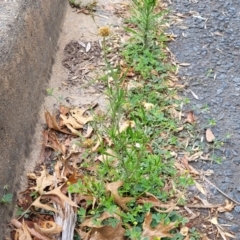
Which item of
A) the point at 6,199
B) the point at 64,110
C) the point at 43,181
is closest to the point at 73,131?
the point at 64,110

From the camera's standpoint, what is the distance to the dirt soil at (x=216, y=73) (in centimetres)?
250

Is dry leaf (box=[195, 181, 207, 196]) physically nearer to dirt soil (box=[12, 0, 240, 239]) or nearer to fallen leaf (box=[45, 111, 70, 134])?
dirt soil (box=[12, 0, 240, 239])

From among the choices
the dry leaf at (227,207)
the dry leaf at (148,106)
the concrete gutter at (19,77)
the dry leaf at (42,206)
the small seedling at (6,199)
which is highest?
the concrete gutter at (19,77)

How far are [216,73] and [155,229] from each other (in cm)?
138

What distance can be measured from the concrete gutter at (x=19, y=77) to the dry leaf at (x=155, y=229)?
0.63 meters

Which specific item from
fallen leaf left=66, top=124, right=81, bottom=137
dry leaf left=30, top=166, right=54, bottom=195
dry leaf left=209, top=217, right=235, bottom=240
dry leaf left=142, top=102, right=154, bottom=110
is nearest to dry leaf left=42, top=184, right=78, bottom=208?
dry leaf left=30, top=166, right=54, bottom=195

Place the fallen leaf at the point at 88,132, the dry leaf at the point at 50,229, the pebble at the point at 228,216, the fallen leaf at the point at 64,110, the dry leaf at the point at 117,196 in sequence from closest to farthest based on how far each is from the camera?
the dry leaf at the point at 50,229 → the dry leaf at the point at 117,196 → the pebble at the point at 228,216 → the fallen leaf at the point at 88,132 → the fallen leaf at the point at 64,110

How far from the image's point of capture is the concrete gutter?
221cm

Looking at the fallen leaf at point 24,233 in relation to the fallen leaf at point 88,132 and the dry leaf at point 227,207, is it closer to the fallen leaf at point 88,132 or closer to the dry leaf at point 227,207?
the fallen leaf at point 88,132

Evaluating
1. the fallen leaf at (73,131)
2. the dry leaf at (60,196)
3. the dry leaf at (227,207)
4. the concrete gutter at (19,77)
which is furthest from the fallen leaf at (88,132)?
the dry leaf at (227,207)

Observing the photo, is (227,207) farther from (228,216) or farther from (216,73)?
(216,73)

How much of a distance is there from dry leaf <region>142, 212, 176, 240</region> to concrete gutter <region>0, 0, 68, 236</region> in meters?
0.63

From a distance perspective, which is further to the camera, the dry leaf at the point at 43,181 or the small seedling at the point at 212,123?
the small seedling at the point at 212,123

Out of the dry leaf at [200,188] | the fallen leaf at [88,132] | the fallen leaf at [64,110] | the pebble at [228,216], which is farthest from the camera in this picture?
the fallen leaf at [64,110]
